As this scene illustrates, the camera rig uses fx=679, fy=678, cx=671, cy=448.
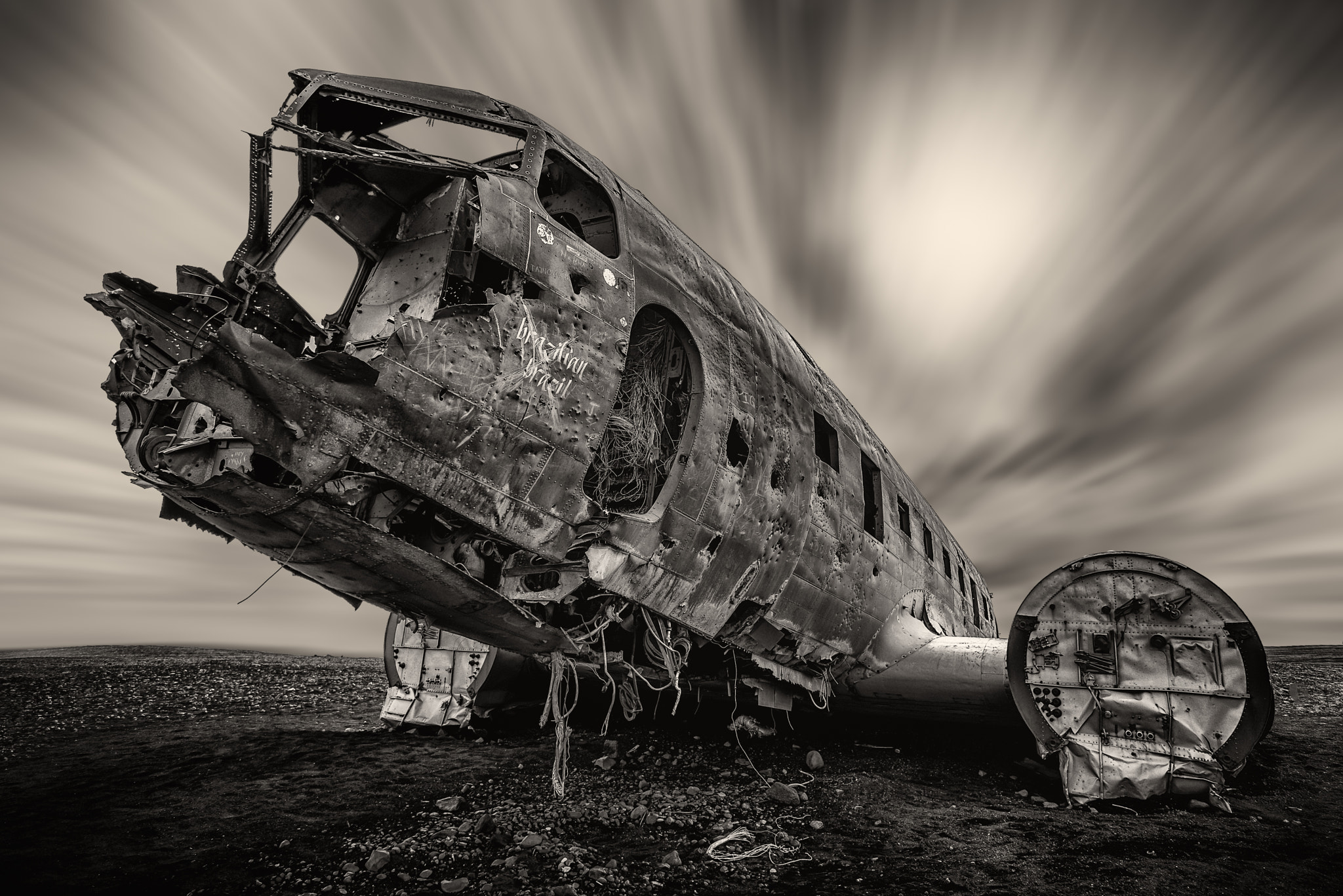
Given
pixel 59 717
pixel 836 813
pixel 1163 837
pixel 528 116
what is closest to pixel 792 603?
pixel 836 813

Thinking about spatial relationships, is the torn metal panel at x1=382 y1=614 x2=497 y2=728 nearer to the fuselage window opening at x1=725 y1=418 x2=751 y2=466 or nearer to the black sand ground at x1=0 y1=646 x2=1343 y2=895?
the black sand ground at x1=0 y1=646 x2=1343 y2=895

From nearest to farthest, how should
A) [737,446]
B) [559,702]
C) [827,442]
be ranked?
[559,702], [737,446], [827,442]

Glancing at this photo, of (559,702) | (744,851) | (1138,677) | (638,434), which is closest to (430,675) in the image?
(559,702)

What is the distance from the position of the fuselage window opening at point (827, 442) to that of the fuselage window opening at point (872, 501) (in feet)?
2.52

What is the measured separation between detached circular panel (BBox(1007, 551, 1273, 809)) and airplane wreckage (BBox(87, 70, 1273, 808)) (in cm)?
2

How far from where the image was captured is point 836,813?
5.78 metres

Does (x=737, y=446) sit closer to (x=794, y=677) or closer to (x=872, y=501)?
(x=794, y=677)

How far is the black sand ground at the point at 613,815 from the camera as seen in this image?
4.34 m

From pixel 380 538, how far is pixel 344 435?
64cm

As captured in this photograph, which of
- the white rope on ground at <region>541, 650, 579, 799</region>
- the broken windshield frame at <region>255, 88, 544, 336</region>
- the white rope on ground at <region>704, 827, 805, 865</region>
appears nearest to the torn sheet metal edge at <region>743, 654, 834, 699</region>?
the white rope on ground at <region>704, 827, 805, 865</region>

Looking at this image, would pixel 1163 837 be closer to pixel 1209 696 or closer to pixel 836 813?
pixel 1209 696

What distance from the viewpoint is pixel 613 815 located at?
559 centimetres

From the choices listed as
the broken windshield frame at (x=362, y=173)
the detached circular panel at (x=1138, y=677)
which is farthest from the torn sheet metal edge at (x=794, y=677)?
the broken windshield frame at (x=362, y=173)

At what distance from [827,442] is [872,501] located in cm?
168
